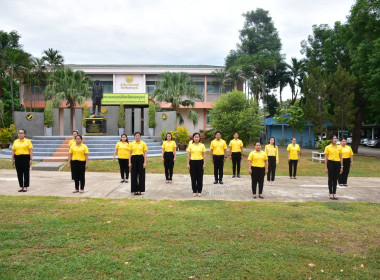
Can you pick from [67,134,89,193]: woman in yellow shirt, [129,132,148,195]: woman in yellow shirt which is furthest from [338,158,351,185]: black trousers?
[67,134,89,193]: woman in yellow shirt

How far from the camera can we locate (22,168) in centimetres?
784

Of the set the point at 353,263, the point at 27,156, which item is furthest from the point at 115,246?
the point at 27,156

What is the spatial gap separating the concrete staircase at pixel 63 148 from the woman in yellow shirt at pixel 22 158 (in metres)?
7.13

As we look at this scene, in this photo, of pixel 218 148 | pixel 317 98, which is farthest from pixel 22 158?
pixel 317 98

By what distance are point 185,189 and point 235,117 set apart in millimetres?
10185

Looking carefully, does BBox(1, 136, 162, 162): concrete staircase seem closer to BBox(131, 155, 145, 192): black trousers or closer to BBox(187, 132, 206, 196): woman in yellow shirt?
BBox(131, 155, 145, 192): black trousers

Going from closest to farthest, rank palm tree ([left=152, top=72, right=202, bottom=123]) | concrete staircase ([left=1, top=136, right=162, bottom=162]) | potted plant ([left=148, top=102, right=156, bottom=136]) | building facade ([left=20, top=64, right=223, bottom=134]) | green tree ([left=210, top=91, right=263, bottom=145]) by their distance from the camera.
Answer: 1. concrete staircase ([left=1, top=136, right=162, bottom=162])
2. green tree ([left=210, top=91, right=263, bottom=145])
3. potted plant ([left=148, top=102, right=156, bottom=136])
4. palm tree ([left=152, top=72, right=202, bottom=123])
5. building facade ([left=20, top=64, right=223, bottom=134])

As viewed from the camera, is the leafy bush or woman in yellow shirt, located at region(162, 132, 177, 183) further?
the leafy bush

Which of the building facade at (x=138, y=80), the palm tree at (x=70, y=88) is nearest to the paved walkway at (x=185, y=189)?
the palm tree at (x=70, y=88)

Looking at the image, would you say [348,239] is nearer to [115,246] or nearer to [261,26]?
[115,246]

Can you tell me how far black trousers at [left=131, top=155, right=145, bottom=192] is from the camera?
7.57 metres

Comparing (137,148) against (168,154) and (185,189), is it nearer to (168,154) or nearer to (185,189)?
(185,189)

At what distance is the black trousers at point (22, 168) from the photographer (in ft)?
25.6

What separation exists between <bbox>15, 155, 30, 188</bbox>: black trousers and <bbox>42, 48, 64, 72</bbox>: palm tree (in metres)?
26.7
